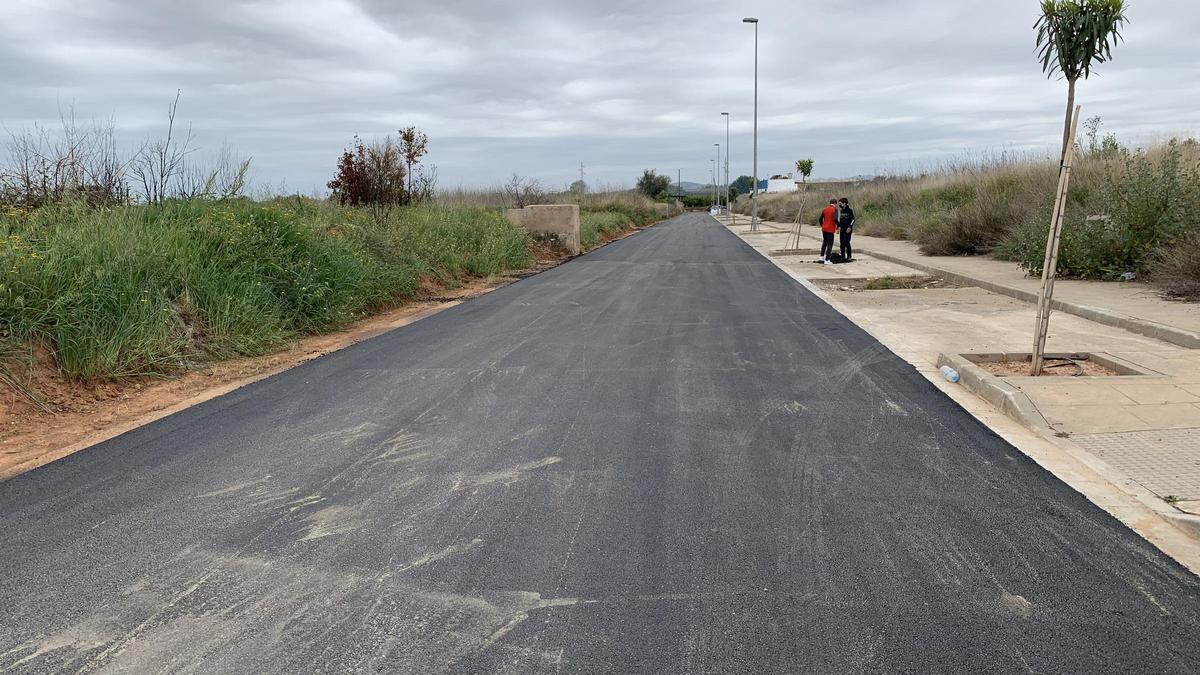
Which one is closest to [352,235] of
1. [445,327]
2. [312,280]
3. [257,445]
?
[312,280]

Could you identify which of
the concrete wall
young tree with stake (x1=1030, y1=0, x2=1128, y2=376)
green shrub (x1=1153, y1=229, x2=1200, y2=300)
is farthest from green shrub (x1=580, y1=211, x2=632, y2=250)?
young tree with stake (x1=1030, y1=0, x2=1128, y2=376)

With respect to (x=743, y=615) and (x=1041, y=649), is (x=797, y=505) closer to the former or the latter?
(x=743, y=615)

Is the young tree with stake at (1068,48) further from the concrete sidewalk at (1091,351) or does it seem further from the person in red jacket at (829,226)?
the person in red jacket at (829,226)

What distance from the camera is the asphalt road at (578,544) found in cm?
297

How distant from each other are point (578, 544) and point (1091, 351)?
6455 millimetres

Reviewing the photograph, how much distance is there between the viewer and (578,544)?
3.83 meters

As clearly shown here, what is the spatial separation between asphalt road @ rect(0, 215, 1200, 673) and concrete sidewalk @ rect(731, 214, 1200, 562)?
1.67 feet

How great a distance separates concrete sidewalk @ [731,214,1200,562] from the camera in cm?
478

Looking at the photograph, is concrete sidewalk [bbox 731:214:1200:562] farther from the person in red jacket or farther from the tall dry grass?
the person in red jacket

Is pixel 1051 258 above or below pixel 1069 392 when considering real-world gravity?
above

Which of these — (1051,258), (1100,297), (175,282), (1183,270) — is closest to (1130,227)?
(1183,270)

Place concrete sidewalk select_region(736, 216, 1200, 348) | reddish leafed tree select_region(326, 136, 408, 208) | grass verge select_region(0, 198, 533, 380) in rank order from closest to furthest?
grass verge select_region(0, 198, 533, 380) → concrete sidewalk select_region(736, 216, 1200, 348) → reddish leafed tree select_region(326, 136, 408, 208)

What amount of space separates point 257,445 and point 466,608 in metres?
2.96

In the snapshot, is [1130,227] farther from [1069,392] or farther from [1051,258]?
[1069,392]
